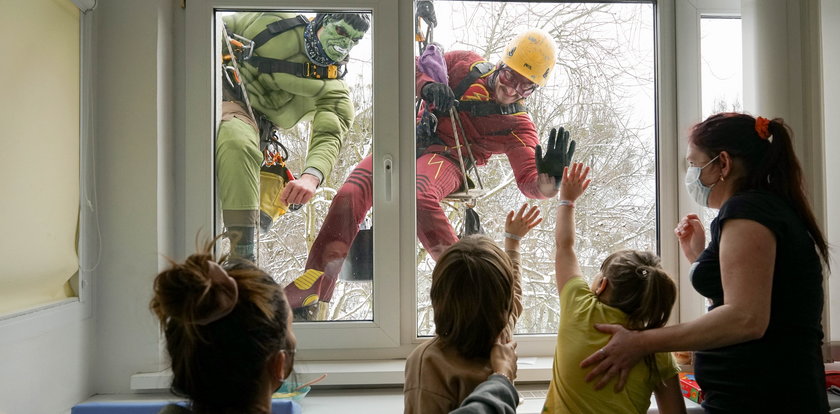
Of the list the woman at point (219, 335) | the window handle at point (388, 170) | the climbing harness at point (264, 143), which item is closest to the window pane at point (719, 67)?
the window handle at point (388, 170)

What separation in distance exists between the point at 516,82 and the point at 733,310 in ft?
3.95

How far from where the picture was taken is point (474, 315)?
1273 mm

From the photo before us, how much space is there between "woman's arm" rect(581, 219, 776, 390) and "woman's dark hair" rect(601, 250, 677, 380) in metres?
0.05

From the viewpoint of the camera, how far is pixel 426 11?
2322 mm

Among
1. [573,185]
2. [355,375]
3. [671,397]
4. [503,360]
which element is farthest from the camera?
[355,375]

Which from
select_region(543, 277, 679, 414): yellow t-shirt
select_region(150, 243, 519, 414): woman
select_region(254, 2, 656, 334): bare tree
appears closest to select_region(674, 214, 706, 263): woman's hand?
select_region(543, 277, 679, 414): yellow t-shirt

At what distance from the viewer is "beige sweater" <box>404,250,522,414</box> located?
1.27 metres

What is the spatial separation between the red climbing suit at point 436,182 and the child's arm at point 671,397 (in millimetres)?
922

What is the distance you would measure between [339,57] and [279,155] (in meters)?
0.40

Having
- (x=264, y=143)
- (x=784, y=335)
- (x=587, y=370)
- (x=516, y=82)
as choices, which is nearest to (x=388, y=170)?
(x=264, y=143)

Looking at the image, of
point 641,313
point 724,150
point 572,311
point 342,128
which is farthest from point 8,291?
point 724,150

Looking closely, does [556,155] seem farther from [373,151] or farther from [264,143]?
[264,143]

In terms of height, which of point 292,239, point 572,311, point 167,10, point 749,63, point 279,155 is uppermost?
point 167,10

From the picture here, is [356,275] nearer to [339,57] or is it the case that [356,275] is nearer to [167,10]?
[339,57]
